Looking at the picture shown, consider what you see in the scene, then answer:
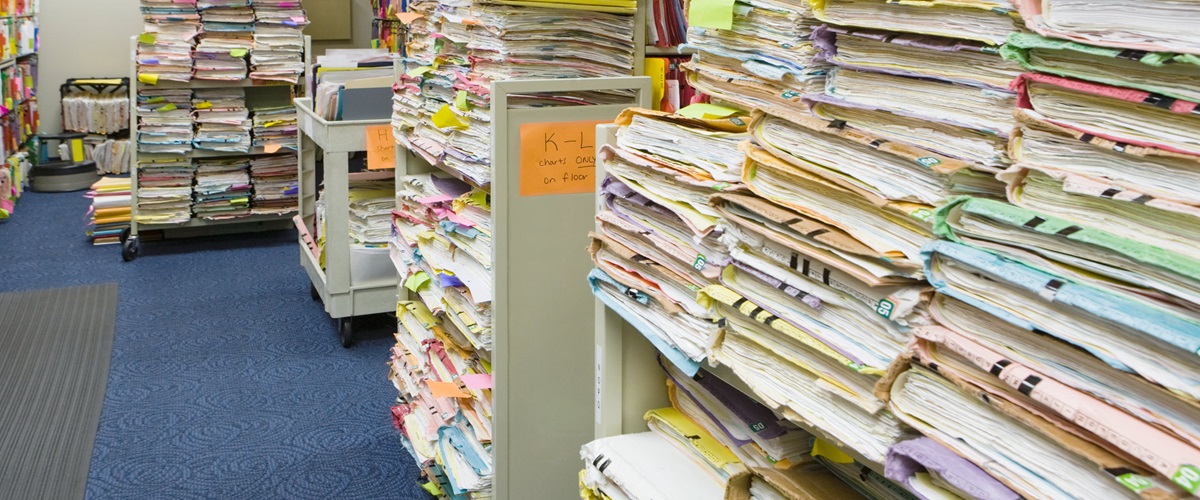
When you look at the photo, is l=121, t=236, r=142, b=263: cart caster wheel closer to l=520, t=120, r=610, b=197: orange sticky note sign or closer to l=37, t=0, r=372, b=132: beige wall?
l=37, t=0, r=372, b=132: beige wall

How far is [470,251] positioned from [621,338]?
643 mm

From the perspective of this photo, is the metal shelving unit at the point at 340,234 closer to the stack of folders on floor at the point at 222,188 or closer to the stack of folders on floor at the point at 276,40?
the stack of folders on floor at the point at 276,40

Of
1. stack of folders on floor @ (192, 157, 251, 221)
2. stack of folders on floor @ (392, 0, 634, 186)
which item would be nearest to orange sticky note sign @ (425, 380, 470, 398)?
stack of folders on floor @ (392, 0, 634, 186)

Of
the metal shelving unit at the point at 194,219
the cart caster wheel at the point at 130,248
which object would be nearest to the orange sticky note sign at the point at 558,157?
the metal shelving unit at the point at 194,219

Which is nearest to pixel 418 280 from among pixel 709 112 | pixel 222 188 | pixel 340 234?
pixel 709 112

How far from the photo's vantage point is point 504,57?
5.87 ft

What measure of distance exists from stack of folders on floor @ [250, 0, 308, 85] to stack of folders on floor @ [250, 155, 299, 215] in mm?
459

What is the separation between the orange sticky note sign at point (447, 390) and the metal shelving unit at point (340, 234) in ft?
4.94

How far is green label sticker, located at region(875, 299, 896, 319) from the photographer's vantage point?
81 centimetres

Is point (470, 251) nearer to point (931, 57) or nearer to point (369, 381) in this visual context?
point (931, 57)

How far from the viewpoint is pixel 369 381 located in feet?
11.2

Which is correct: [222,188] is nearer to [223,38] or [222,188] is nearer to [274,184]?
[274,184]

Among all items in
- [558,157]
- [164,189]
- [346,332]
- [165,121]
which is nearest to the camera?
[558,157]

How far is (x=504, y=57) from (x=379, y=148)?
1282mm
